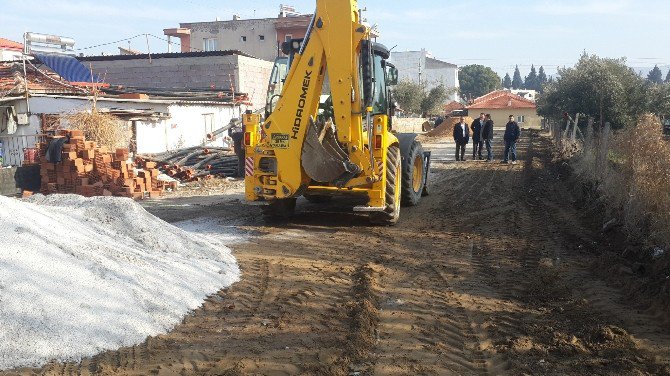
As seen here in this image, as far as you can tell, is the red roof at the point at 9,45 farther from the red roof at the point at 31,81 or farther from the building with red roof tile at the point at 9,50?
the red roof at the point at 31,81

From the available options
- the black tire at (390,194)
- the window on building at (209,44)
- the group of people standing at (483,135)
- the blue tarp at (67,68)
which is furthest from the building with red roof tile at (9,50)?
the black tire at (390,194)

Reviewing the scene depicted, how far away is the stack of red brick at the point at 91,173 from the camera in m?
13.5

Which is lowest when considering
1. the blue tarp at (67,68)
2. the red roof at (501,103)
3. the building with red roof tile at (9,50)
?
the red roof at (501,103)

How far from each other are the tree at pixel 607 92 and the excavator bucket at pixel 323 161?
16.5 metres

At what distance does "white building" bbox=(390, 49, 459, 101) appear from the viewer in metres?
84.4

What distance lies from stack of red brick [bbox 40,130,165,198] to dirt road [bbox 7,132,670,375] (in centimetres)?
434

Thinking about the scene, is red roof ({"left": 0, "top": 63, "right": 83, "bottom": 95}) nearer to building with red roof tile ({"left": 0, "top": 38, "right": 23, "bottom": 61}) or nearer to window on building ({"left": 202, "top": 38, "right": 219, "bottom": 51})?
building with red roof tile ({"left": 0, "top": 38, "right": 23, "bottom": 61})

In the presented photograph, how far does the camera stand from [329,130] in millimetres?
9680

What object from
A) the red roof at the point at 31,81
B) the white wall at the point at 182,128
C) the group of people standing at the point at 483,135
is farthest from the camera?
the group of people standing at the point at 483,135

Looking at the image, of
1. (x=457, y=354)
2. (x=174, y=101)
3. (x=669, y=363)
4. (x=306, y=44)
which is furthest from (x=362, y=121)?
(x=174, y=101)

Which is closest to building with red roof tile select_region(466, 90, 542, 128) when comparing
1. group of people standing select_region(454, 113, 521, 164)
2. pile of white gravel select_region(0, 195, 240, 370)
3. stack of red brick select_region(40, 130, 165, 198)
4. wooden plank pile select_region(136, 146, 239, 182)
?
group of people standing select_region(454, 113, 521, 164)

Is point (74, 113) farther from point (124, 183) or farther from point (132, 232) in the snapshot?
point (132, 232)

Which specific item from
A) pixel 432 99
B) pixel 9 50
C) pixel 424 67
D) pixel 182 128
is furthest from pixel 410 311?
pixel 424 67

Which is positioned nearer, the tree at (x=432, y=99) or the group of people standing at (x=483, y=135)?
the group of people standing at (x=483, y=135)
